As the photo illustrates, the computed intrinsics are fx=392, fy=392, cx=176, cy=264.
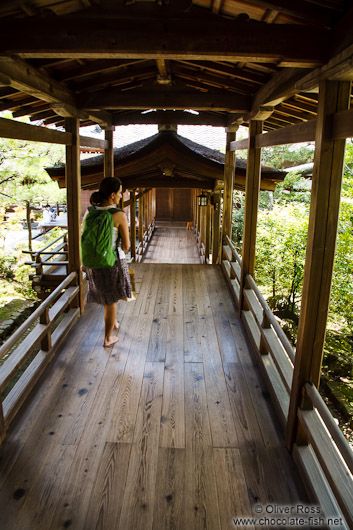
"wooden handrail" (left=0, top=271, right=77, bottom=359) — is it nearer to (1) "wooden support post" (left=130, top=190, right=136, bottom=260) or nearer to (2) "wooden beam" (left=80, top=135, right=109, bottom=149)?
(2) "wooden beam" (left=80, top=135, right=109, bottom=149)

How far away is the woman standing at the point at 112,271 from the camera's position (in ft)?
11.9

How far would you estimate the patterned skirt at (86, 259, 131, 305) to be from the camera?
384 centimetres

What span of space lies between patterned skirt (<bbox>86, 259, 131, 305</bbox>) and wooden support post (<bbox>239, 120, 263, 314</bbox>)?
1736 mm

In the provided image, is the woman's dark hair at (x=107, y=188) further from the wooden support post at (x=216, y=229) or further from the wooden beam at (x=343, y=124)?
the wooden support post at (x=216, y=229)

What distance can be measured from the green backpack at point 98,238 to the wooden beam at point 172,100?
5.75ft

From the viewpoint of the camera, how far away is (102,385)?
3.55 metres

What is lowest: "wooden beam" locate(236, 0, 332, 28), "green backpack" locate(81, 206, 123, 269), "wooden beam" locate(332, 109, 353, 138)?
"green backpack" locate(81, 206, 123, 269)

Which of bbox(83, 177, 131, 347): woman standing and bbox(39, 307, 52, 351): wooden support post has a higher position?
bbox(83, 177, 131, 347): woman standing

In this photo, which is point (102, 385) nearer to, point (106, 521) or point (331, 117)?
point (106, 521)

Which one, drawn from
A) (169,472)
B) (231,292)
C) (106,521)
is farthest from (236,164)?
(106,521)

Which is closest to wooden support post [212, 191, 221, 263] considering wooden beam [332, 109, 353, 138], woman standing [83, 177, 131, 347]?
woman standing [83, 177, 131, 347]

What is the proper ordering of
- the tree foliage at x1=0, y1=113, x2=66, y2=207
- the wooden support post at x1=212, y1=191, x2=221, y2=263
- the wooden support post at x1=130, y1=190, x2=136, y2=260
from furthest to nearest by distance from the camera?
the tree foliage at x1=0, y1=113, x2=66, y2=207 → the wooden support post at x1=130, y1=190, x2=136, y2=260 → the wooden support post at x1=212, y1=191, x2=221, y2=263

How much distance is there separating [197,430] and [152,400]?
52 centimetres

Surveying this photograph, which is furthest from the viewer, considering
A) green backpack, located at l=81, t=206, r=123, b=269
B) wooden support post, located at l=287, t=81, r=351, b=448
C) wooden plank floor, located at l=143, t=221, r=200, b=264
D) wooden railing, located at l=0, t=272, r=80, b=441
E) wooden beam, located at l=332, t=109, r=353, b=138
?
wooden plank floor, located at l=143, t=221, r=200, b=264
